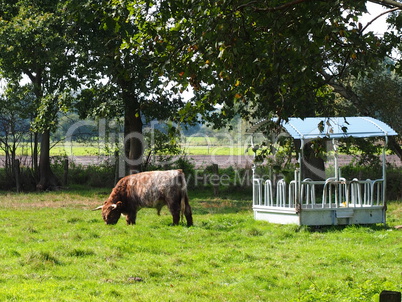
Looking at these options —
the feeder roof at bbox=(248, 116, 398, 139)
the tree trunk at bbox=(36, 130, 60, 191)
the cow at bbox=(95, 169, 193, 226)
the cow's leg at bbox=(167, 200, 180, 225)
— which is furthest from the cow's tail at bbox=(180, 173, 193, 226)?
the tree trunk at bbox=(36, 130, 60, 191)

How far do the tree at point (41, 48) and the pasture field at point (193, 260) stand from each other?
9.21 metres

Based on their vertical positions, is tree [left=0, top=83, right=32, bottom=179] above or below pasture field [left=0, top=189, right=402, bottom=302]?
above

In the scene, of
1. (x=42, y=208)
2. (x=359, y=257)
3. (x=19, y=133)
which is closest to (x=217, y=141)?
(x=19, y=133)

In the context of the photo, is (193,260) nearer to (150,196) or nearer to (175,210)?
(175,210)

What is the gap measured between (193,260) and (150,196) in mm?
5954

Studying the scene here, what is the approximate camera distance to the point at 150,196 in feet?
59.3

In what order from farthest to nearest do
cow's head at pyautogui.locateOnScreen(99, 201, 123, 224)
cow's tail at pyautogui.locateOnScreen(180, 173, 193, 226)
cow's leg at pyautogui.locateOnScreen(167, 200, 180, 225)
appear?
cow's head at pyautogui.locateOnScreen(99, 201, 123, 224) → cow's leg at pyautogui.locateOnScreen(167, 200, 180, 225) → cow's tail at pyautogui.locateOnScreen(180, 173, 193, 226)

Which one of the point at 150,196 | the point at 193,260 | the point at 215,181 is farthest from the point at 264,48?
the point at 215,181

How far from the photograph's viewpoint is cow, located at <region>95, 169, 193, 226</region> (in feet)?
57.8

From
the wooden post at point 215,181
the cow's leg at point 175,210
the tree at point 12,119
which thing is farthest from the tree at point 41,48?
the cow's leg at point 175,210

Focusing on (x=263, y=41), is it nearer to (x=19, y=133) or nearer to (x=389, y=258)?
(x=389, y=258)

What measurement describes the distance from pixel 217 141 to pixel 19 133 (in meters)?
55.0

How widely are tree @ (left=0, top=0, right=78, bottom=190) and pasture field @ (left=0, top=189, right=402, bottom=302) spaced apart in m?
Answer: 9.21

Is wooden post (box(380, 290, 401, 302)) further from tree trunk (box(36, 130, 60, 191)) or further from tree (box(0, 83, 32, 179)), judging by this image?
tree (box(0, 83, 32, 179))
